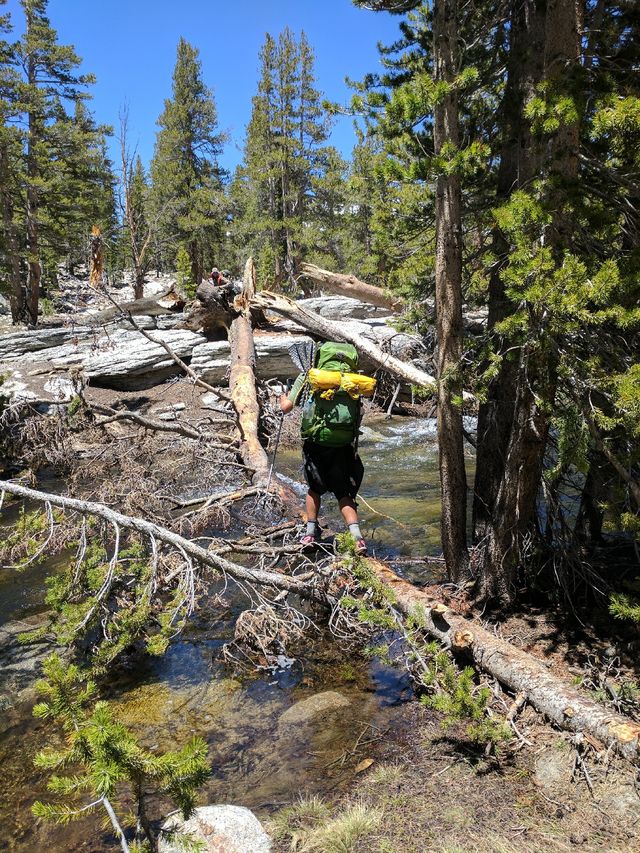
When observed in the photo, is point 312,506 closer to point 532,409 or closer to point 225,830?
point 532,409

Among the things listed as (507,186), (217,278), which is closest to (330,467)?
(507,186)

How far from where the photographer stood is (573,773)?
3049 mm

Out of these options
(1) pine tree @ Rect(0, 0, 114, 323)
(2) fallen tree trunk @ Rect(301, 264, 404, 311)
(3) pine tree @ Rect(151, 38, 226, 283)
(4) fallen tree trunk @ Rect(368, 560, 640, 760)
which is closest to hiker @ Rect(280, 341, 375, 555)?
(4) fallen tree trunk @ Rect(368, 560, 640, 760)

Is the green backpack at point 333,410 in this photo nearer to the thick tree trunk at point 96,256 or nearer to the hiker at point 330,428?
the hiker at point 330,428

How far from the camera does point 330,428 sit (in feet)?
A: 17.8

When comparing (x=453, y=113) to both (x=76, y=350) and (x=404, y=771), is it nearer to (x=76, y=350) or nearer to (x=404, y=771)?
(x=404, y=771)

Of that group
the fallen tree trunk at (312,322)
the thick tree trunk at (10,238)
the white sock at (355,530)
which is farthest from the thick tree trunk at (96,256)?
the white sock at (355,530)

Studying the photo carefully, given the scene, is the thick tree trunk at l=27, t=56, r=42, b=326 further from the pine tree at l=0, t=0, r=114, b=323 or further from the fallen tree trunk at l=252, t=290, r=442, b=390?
the fallen tree trunk at l=252, t=290, r=442, b=390

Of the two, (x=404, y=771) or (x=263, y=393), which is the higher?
(x=263, y=393)

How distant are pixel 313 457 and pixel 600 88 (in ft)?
12.5

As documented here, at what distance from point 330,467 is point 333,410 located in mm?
670

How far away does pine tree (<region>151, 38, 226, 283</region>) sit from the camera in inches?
1286

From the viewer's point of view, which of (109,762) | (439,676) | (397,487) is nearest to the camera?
(109,762)

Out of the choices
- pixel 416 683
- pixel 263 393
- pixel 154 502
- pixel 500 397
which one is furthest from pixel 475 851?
pixel 263 393
